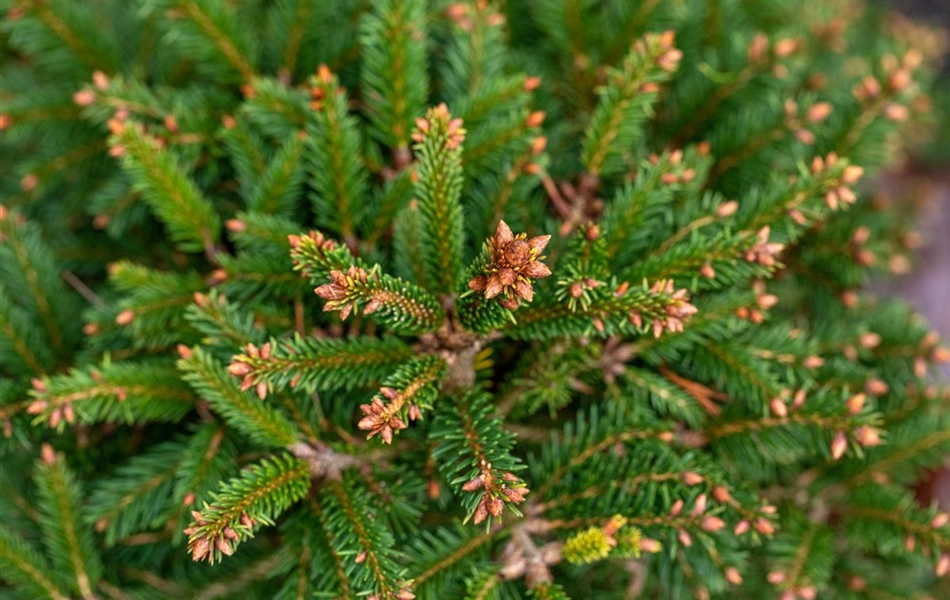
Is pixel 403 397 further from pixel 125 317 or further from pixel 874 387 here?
pixel 874 387

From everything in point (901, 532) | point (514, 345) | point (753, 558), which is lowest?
point (753, 558)

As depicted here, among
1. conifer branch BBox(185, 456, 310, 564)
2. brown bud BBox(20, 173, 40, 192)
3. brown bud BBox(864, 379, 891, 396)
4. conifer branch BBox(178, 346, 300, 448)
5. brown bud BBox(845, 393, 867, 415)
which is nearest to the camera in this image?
conifer branch BBox(185, 456, 310, 564)

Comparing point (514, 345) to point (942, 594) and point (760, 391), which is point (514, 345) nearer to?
point (760, 391)

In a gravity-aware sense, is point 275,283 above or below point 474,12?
below

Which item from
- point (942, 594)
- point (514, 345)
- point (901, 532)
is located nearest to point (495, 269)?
point (514, 345)

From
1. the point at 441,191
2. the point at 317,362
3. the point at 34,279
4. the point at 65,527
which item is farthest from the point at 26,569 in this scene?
the point at 441,191

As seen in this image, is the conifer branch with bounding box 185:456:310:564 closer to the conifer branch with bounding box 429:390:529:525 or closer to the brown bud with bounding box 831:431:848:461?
the conifer branch with bounding box 429:390:529:525

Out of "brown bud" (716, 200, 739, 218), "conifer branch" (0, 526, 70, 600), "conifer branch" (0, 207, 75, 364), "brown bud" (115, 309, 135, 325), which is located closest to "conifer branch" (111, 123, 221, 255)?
"brown bud" (115, 309, 135, 325)

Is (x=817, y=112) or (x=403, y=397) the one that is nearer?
(x=403, y=397)
